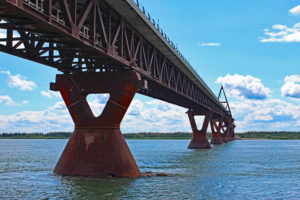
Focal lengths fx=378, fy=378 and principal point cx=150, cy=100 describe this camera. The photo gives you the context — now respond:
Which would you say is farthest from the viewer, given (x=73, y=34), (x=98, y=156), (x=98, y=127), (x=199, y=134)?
(x=199, y=134)

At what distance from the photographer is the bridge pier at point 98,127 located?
94.2ft

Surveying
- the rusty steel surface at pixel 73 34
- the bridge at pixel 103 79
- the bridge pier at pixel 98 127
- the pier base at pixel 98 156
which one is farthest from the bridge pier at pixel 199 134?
the pier base at pixel 98 156

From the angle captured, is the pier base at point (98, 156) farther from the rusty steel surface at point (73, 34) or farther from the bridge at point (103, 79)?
the rusty steel surface at point (73, 34)

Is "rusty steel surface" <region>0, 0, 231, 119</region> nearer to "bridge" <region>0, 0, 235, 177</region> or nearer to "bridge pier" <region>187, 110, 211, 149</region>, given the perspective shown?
"bridge" <region>0, 0, 235, 177</region>

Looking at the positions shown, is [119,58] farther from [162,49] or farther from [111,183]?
[162,49]

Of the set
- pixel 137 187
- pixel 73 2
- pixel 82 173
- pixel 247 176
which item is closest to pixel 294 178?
pixel 247 176

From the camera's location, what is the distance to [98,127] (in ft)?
98.3

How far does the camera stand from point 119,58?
26.9 meters

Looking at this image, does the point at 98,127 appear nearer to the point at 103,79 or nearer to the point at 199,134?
the point at 103,79

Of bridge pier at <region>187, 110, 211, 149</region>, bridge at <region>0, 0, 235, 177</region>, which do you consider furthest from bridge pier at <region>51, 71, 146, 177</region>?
bridge pier at <region>187, 110, 211, 149</region>

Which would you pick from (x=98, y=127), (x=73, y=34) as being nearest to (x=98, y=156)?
(x=98, y=127)

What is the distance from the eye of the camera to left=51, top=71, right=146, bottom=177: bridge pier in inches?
1131

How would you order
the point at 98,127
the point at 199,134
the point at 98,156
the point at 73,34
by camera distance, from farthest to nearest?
the point at 199,134, the point at 98,127, the point at 98,156, the point at 73,34

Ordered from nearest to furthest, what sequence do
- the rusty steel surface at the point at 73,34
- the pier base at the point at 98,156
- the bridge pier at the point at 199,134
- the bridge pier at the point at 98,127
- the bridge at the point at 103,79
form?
the rusty steel surface at the point at 73,34
the bridge at the point at 103,79
the pier base at the point at 98,156
the bridge pier at the point at 98,127
the bridge pier at the point at 199,134
